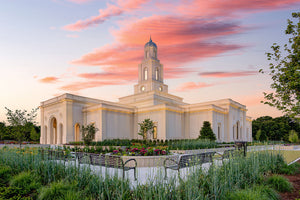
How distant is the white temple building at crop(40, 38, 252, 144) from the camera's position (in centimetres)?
2331

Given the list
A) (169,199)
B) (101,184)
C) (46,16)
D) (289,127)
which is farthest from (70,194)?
(289,127)

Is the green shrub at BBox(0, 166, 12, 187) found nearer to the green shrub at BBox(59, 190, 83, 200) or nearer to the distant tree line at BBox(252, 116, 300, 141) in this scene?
the green shrub at BBox(59, 190, 83, 200)

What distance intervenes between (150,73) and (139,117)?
8.11m

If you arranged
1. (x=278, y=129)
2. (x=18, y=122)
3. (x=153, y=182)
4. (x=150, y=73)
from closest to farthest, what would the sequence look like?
(x=153, y=182), (x=18, y=122), (x=150, y=73), (x=278, y=129)

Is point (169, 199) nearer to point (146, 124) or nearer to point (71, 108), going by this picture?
point (146, 124)

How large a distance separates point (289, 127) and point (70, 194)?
44.9 m

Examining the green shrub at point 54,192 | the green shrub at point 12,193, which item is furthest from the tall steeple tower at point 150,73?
the green shrub at point 54,192

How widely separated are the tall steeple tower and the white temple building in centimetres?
34

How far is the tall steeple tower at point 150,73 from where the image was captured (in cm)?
3073

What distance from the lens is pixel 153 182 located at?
3.44 metres

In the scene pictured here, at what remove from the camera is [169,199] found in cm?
332

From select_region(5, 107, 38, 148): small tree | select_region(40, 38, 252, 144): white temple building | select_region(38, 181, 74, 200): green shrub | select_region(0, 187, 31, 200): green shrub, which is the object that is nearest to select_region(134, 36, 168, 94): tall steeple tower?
select_region(40, 38, 252, 144): white temple building

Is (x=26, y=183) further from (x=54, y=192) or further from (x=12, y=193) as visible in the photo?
(x=54, y=192)

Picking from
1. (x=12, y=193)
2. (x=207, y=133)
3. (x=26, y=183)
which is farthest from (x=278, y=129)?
(x=12, y=193)
